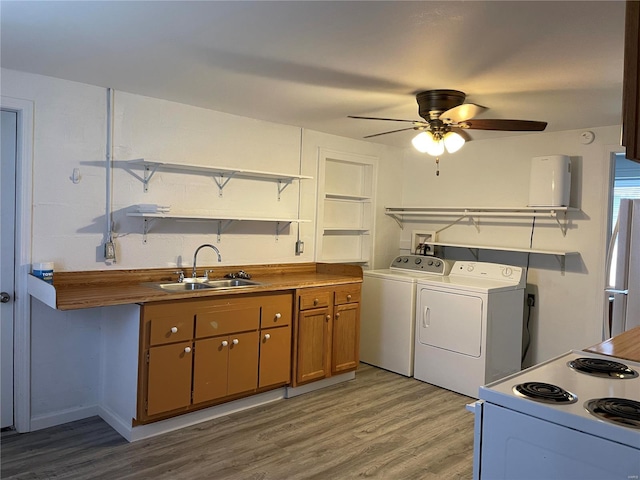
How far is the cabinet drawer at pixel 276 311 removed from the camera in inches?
138

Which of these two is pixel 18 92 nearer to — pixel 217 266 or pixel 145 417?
pixel 217 266

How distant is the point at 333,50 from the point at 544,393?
1.78 m

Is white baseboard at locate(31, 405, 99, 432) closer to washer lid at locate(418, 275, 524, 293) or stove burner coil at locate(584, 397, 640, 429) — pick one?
washer lid at locate(418, 275, 524, 293)

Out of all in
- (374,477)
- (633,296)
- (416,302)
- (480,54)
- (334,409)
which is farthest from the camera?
(416,302)

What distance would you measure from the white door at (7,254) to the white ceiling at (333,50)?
43 cm

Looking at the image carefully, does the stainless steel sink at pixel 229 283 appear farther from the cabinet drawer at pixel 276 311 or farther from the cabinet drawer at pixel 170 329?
the cabinet drawer at pixel 170 329

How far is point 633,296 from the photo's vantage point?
3260 millimetres

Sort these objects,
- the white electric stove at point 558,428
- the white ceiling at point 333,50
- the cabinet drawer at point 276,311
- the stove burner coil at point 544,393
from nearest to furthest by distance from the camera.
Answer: the white electric stove at point 558,428
the stove burner coil at point 544,393
the white ceiling at point 333,50
the cabinet drawer at point 276,311

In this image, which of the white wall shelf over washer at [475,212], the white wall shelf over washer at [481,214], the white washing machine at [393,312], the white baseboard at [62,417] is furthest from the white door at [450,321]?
the white baseboard at [62,417]

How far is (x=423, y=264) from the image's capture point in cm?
475

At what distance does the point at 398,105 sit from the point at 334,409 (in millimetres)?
2249

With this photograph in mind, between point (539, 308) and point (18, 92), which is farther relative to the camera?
point (539, 308)

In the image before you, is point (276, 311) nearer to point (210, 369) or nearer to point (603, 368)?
point (210, 369)

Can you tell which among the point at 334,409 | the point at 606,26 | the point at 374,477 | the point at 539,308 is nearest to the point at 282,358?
the point at 334,409
